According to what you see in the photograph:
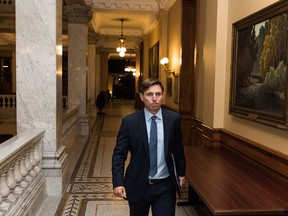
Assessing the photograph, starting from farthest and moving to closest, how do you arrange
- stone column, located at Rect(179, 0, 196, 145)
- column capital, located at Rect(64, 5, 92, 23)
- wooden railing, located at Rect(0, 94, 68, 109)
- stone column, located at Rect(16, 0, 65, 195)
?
wooden railing, located at Rect(0, 94, 68, 109) → column capital, located at Rect(64, 5, 92, 23) → stone column, located at Rect(179, 0, 196, 145) → stone column, located at Rect(16, 0, 65, 195)

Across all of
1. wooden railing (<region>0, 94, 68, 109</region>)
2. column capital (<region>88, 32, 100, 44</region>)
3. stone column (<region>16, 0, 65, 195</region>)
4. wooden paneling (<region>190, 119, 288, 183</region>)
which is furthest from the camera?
column capital (<region>88, 32, 100, 44</region>)

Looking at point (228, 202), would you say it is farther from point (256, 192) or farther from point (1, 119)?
point (1, 119)

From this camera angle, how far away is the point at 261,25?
363cm

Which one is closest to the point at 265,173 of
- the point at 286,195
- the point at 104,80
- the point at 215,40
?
the point at 286,195

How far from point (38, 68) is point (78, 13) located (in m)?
5.93

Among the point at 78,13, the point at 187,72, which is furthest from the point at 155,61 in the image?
the point at 187,72

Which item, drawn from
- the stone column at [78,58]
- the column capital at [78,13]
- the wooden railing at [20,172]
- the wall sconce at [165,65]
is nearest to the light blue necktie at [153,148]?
the wooden railing at [20,172]

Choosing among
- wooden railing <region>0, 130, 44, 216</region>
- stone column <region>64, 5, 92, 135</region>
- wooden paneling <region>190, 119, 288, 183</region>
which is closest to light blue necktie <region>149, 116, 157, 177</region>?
wooden railing <region>0, 130, 44, 216</region>

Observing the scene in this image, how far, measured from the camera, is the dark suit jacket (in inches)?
96.5

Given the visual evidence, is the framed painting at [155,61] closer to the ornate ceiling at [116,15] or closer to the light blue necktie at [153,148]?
Answer: the ornate ceiling at [116,15]

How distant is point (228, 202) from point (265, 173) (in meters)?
1.02

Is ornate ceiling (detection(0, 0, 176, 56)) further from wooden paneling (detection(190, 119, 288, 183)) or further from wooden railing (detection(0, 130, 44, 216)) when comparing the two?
wooden railing (detection(0, 130, 44, 216))

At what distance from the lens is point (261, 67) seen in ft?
11.9

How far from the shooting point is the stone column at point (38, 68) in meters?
4.43
